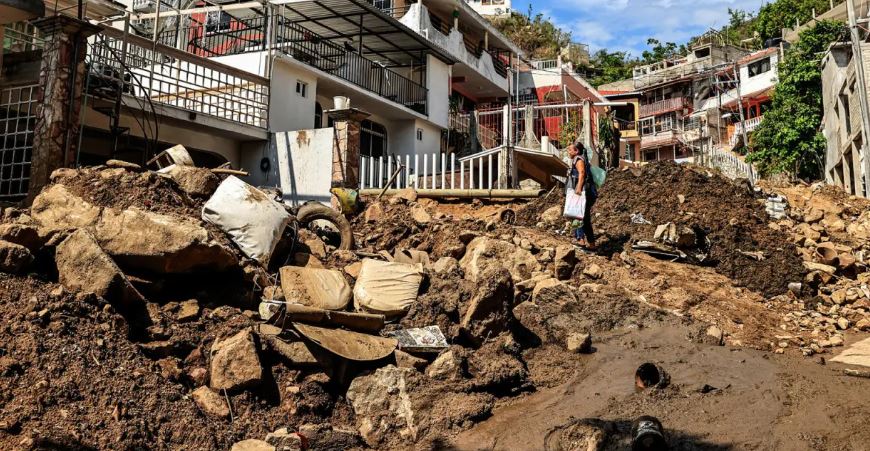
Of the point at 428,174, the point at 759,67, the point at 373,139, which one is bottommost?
the point at 428,174

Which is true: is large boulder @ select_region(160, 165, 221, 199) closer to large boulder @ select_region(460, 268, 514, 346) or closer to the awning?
large boulder @ select_region(460, 268, 514, 346)

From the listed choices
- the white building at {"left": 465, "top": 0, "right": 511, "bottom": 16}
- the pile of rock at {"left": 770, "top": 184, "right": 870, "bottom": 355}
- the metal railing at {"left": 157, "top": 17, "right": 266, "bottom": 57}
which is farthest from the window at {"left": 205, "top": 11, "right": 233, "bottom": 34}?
the white building at {"left": 465, "top": 0, "right": 511, "bottom": 16}

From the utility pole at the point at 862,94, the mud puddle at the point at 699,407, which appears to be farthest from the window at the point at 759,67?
the mud puddle at the point at 699,407

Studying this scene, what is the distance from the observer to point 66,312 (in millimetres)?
5559

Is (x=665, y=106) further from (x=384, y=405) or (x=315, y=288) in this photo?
(x=384, y=405)

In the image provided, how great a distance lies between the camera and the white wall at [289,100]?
1557cm

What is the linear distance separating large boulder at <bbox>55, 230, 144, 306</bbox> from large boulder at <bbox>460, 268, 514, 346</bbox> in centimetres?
320

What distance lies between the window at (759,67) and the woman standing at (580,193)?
120 feet

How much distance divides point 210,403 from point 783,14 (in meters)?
47.5

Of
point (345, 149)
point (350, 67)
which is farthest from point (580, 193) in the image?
point (350, 67)

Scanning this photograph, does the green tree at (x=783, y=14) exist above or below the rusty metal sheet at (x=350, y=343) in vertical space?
above

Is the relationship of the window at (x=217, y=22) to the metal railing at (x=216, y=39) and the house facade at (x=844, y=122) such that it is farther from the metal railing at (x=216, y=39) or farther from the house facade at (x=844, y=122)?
the house facade at (x=844, y=122)

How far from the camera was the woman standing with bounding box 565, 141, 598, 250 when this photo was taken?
9609 mm

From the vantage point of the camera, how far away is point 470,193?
13742 mm
